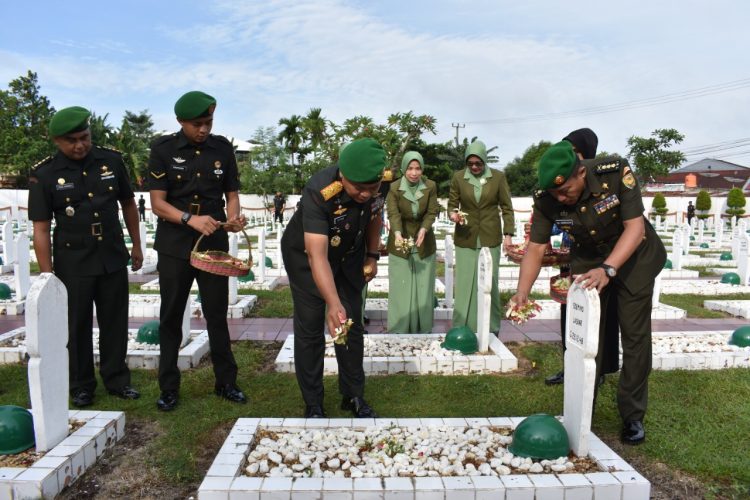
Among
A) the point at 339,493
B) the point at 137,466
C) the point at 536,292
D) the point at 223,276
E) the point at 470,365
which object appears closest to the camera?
the point at 339,493

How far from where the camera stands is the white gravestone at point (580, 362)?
3.03 meters

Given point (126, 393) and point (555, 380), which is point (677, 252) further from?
point (126, 393)

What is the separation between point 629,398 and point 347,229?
211 centimetres

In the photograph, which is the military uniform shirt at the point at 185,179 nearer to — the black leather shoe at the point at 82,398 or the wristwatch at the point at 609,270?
the black leather shoe at the point at 82,398

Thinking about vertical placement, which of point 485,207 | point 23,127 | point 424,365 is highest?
point 23,127

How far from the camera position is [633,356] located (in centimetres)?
361

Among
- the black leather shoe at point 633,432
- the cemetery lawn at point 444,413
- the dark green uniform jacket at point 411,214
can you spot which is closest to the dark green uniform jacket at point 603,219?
the black leather shoe at point 633,432

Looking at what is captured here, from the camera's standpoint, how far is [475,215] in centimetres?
582

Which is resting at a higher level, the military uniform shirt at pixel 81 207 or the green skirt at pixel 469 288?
the military uniform shirt at pixel 81 207

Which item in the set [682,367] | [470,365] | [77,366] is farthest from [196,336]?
[682,367]

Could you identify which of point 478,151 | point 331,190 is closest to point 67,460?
point 331,190

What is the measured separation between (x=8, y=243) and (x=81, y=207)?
28.1ft

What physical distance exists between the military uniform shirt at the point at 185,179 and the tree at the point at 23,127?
4365cm

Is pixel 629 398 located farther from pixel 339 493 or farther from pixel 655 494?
pixel 339 493
